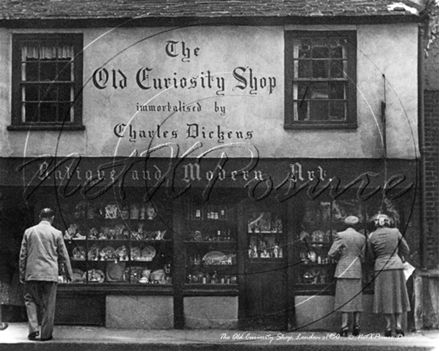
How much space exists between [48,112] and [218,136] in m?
2.45

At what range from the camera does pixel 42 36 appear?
11.9m

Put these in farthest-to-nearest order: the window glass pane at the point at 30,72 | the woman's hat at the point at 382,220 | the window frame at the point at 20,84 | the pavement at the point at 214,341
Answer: the woman's hat at the point at 382,220, the window glass pane at the point at 30,72, the window frame at the point at 20,84, the pavement at the point at 214,341

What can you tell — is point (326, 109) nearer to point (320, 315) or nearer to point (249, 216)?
point (249, 216)

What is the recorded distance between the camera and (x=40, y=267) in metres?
11.6

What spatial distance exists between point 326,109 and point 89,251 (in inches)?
160

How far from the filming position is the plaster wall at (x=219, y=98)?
11.5 meters

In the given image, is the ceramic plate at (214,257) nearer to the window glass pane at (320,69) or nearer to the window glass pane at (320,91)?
the window glass pane at (320,91)

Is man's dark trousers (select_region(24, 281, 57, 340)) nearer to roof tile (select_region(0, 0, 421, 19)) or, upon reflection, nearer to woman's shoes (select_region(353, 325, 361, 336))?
roof tile (select_region(0, 0, 421, 19))

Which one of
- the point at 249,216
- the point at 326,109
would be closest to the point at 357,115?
the point at 326,109

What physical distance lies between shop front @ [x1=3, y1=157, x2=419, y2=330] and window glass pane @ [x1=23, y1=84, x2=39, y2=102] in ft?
2.95

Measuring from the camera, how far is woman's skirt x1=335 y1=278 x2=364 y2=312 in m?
11.8

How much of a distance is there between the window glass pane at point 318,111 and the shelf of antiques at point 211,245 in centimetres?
175

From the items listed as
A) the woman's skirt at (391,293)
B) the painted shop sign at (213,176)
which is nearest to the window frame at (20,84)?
the painted shop sign at (213,176)

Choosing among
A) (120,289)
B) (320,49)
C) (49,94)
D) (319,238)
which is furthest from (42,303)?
(320,49)
